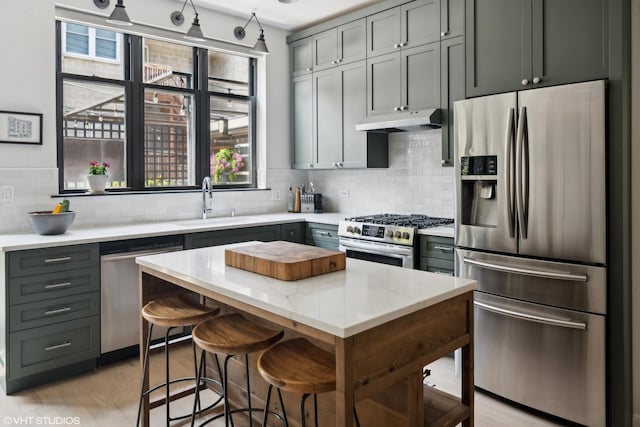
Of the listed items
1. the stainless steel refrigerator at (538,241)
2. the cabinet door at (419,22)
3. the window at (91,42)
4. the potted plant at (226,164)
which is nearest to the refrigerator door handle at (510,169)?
the stainless steel refrigerator at (538,241)

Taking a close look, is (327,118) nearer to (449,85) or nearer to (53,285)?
(449,85)

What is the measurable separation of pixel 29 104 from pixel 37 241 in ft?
3.76

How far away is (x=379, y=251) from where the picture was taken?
370 centimetres

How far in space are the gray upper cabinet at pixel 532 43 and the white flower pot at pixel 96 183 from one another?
286 cm

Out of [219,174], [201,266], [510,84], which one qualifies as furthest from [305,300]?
[219,174]

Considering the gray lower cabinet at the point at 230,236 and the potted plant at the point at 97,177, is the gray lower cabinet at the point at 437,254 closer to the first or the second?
the gray lower cabinet at the point at 230,236

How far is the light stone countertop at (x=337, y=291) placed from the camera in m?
1.49

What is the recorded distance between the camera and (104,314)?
3.36 metres

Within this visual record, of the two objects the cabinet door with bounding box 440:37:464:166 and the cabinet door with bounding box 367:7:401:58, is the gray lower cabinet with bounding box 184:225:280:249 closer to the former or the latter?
the cabinet door with bounding box 440:37:464:166

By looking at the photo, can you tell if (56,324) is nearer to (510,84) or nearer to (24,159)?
(24,159)

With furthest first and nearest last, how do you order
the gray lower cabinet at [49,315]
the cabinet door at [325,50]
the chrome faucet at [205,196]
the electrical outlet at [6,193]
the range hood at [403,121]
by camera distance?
the cabinet door at [325,50] → the chrome faucet at [205,196] → the range hood at [403,121] → the electrical outlet at [6,193] → the gray lower cabinet at [49,315]

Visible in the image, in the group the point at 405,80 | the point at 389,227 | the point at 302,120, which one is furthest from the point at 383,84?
the point at 389,227

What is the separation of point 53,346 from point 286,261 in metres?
2.10

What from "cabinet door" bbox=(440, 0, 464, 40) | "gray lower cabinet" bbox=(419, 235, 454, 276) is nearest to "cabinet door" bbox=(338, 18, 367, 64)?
"cabinet door" bbox=(440, 0, 464, 40)
